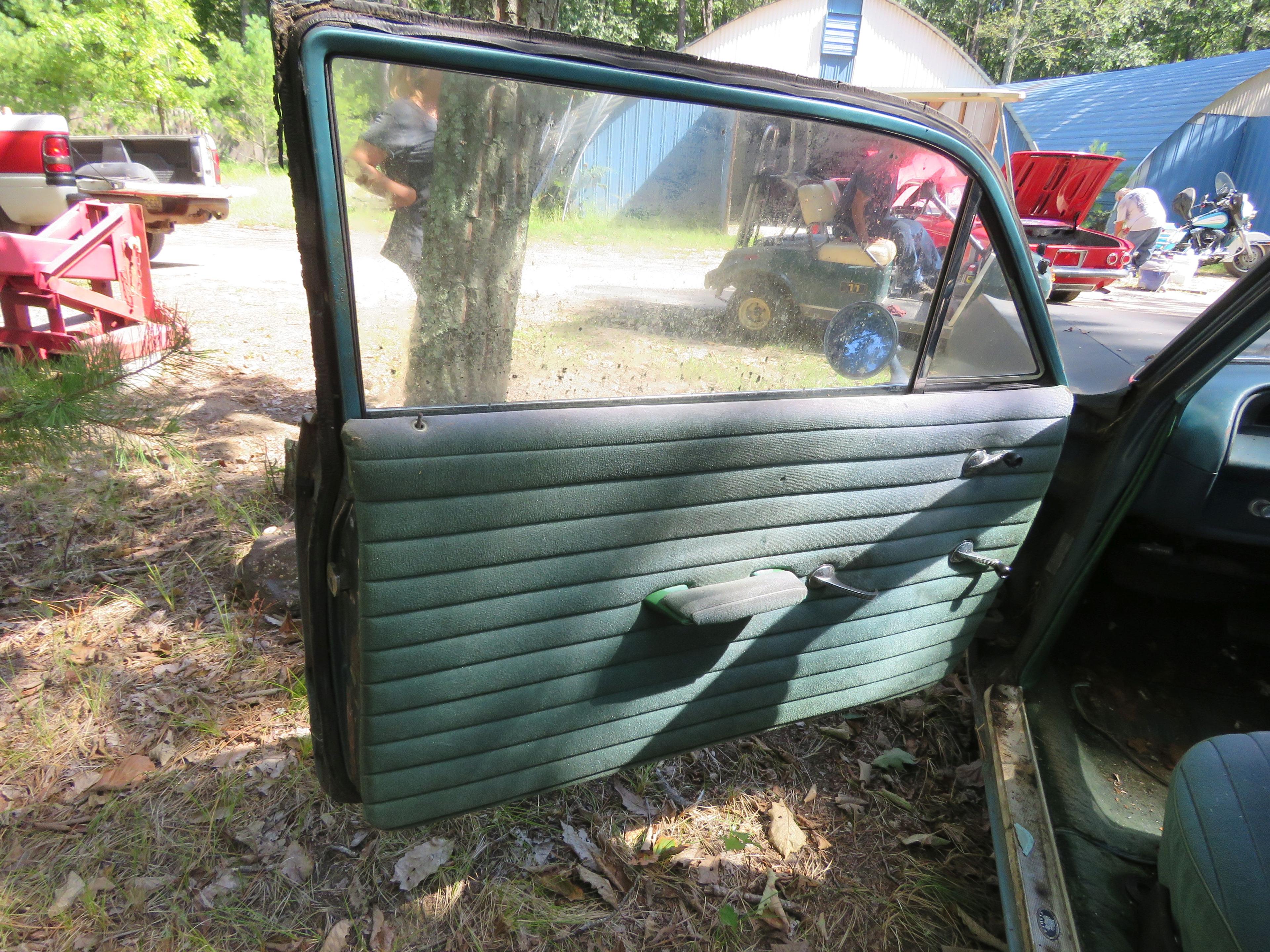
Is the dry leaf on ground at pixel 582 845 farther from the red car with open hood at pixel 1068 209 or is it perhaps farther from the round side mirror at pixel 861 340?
the red car with open hood at pixel 1068 209

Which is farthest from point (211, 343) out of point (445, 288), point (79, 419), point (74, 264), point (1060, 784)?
point (1060, 784)

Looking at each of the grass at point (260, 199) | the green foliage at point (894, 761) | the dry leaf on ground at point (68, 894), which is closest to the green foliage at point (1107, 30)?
the grass at point (260, 199)

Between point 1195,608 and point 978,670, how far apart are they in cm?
96

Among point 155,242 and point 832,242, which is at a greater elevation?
point 832,242

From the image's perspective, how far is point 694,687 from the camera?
180 centimetres

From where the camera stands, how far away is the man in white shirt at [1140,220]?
12047 mm

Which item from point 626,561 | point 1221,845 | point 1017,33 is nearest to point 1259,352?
point 1221,845

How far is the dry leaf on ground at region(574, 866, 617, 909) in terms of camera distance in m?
2.04

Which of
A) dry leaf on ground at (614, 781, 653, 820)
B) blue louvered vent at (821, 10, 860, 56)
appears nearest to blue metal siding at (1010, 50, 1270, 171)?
blue louvered vent at (821, 10, 860, 56)

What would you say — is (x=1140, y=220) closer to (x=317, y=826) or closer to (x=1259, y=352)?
(x=1259, y=352)

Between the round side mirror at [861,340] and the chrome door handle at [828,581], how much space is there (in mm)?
443

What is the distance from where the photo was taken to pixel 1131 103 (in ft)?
59.2

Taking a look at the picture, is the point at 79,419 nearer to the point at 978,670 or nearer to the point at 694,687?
the point at 694,687

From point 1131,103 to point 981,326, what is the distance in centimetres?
2088
